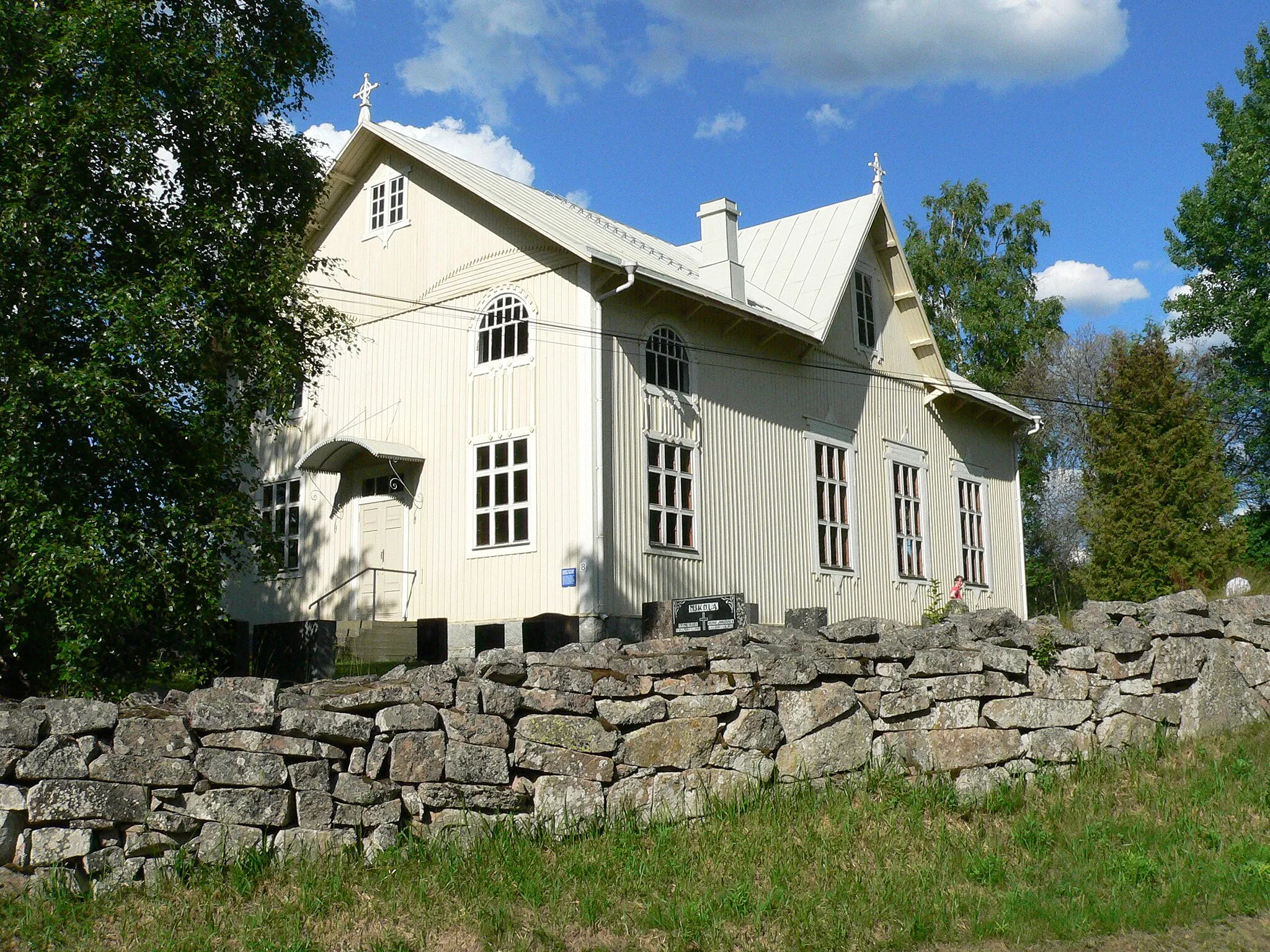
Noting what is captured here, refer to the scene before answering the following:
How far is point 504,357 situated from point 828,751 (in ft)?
32.2

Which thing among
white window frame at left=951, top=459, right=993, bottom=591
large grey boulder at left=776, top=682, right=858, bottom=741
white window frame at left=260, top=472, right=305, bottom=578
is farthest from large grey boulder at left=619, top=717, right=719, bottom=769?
white window frame at left=951, top=459, right=993, bottom=591

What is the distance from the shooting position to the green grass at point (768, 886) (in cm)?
667

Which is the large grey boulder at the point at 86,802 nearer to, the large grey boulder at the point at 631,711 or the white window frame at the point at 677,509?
the large grey boulder at the point at 631,711

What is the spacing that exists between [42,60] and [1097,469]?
75.6ft

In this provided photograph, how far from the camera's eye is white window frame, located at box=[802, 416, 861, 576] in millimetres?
19797

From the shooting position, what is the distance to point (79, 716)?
292 inches

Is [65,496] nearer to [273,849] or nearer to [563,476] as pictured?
[273,849]

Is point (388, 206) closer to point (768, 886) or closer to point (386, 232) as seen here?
point (386, 232)

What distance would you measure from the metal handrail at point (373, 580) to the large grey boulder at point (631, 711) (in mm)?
9557

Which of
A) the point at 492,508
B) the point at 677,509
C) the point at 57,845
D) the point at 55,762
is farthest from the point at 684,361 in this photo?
the point at 57,845

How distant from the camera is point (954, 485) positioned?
24.2 metres

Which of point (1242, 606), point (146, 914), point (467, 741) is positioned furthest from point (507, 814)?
point (1242, 606)

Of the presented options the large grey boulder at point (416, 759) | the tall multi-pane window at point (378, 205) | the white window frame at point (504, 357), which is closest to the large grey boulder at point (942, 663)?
the large grey boulder at point (416, 759)

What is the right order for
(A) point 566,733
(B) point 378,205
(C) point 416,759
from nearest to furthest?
(C) point 416,759, (A) point 566,733, (B) point 378,205
